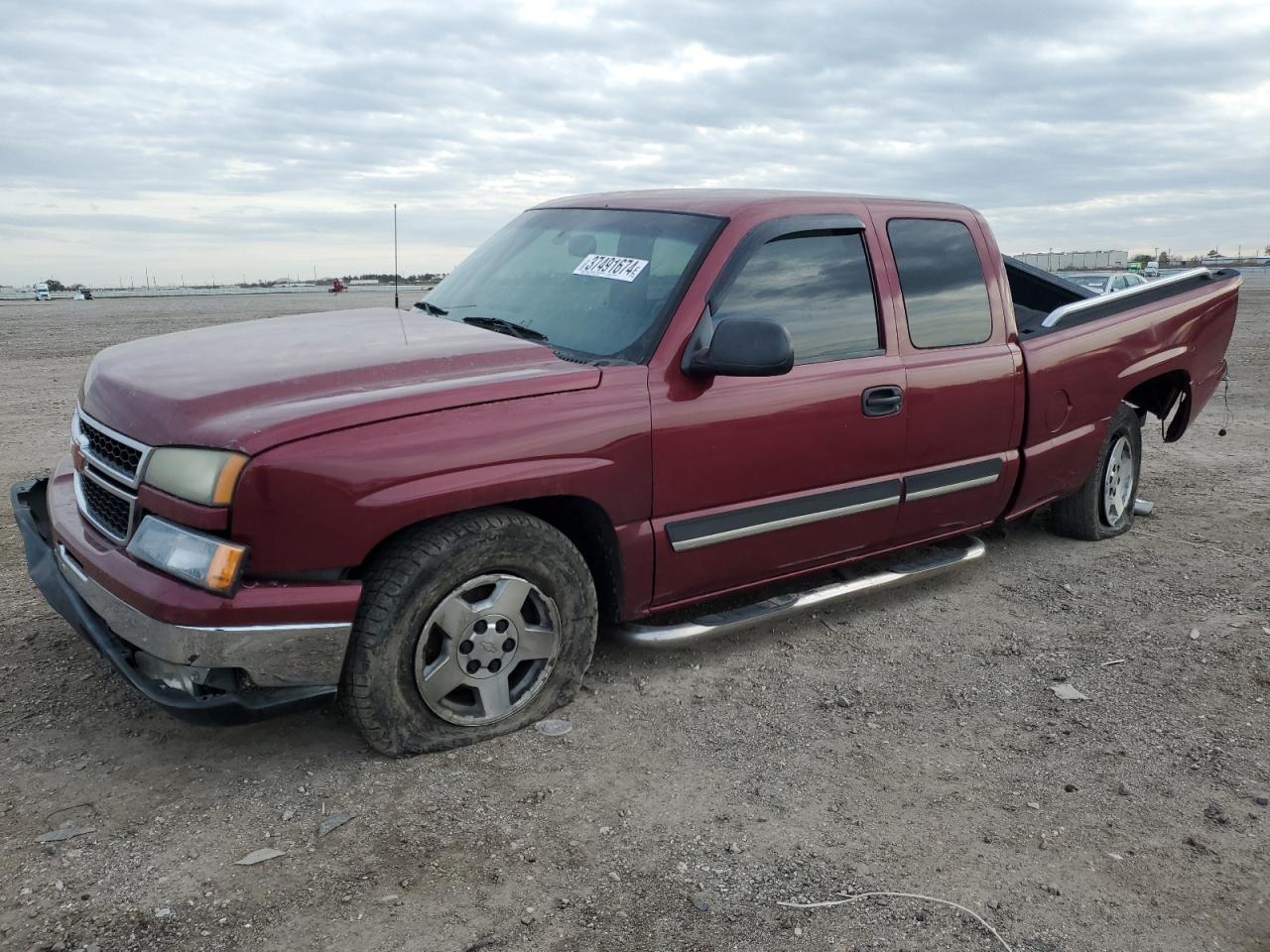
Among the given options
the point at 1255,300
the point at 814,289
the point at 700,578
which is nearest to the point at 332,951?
the point at 700,578

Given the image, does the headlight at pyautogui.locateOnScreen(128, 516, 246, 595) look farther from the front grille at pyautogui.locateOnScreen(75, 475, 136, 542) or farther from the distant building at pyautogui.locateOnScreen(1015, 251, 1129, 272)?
the distant building at pyautogui.locateOnScreen(1015, 251, 1129, 272)

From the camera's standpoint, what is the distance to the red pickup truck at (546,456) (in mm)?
2900

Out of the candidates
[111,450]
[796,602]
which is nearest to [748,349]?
[796,602]

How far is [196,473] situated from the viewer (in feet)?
9.32

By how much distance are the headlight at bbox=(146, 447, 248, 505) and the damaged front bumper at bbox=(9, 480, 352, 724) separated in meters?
0.35

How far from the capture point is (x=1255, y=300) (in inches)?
1415

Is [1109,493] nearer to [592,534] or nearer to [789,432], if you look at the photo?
[789,432]

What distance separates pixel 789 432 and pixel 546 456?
1.04 metres

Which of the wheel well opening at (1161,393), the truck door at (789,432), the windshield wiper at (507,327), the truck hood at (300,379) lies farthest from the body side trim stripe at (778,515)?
the wheel well opening at (1161,393)

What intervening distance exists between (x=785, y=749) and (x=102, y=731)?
87.2 inches

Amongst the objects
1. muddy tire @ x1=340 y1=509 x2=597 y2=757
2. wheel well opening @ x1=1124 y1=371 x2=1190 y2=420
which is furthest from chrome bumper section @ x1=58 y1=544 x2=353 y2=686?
wheel well opening @ x1=1124 y1=371 x2=1190 y2=420

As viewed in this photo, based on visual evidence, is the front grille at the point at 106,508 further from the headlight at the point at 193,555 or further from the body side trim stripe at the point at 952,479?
the body side trim stripe at the point at 952,479

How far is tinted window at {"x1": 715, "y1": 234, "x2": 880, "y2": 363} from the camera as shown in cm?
393

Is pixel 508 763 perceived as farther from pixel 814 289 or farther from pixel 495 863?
pixel 814 289
